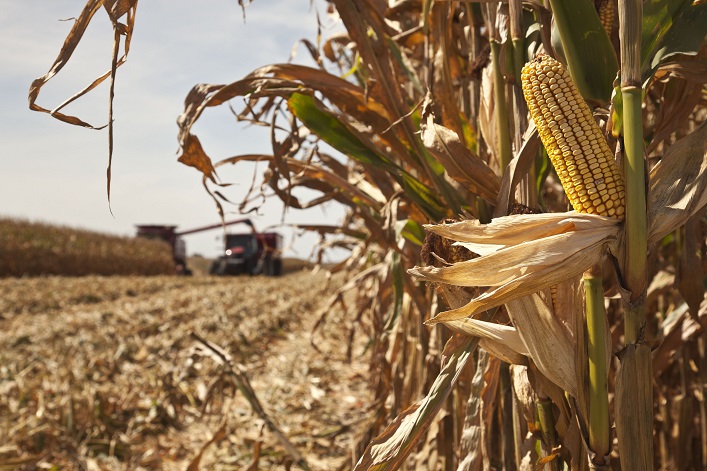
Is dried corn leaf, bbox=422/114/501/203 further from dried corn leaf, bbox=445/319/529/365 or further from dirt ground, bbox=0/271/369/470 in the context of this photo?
dirt ground, bbox=0/271/369/470

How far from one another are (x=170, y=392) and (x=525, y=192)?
12.6 feet

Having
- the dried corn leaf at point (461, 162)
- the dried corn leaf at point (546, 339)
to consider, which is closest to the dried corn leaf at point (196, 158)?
the dried corn leaf at point (461, 162)

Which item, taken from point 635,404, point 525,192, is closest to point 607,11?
point 525,192

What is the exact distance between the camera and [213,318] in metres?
8.36

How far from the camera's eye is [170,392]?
4.60 meters

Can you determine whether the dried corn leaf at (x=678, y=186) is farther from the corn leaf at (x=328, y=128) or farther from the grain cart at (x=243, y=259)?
the grain cart at (x=243, y=259)

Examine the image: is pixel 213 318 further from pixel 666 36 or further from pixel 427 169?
pixel 666 36

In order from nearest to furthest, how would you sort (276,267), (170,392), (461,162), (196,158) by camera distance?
(461,162)
(196,158)
(170,392)
(276,267)

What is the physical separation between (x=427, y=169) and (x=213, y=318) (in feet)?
22.9

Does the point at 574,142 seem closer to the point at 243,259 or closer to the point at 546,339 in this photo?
the point at 546,339

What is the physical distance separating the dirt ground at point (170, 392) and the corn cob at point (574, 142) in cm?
175

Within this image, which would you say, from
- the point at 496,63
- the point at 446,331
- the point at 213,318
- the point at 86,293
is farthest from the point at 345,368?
the point at 86,293

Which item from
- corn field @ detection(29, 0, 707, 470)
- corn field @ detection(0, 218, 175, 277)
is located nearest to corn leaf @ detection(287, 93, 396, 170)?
corn field @ detection(29, 0, 707, 470)

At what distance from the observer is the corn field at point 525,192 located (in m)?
1.11
